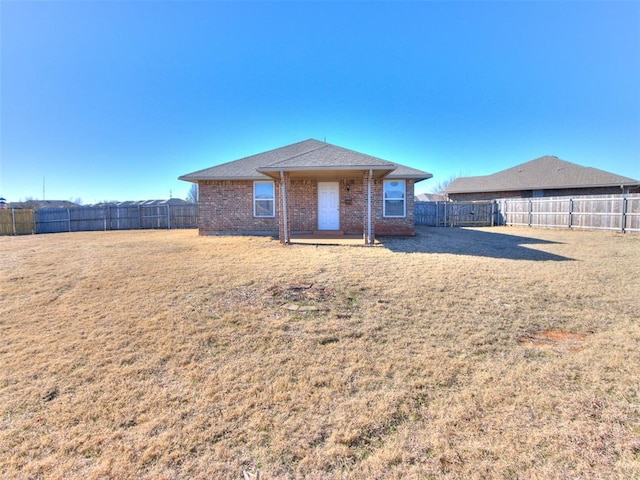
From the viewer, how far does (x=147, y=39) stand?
11.9 m

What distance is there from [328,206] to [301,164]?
3955 millimetres

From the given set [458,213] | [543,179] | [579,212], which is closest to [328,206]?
[458,213]

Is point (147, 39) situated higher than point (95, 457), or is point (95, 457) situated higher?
point (147, 39)

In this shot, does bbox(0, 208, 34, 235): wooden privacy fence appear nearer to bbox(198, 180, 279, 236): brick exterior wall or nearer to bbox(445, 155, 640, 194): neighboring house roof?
bbox(198, 180, 279, 236): brick exterior wall

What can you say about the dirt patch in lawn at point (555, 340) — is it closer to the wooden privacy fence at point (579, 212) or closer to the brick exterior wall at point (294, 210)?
the brick exterior wall at point (294, 210)

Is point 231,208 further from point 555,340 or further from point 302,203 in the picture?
point 555,340

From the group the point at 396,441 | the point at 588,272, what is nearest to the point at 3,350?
the point at 396,441

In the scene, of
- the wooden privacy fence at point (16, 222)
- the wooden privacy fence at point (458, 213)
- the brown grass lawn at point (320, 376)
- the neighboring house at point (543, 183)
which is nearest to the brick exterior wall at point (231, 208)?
the brown grass lawn at point (320, 376)

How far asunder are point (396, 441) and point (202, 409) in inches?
62.7

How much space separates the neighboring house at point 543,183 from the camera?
21.8 metres

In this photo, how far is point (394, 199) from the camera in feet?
45.4

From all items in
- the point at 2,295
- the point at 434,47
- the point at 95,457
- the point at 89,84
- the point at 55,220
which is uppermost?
the point at 434,47

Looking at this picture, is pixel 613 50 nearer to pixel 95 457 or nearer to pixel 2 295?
pixel 95 457

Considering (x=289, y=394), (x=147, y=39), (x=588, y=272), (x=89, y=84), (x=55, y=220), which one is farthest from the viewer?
(x=55, y=220)
